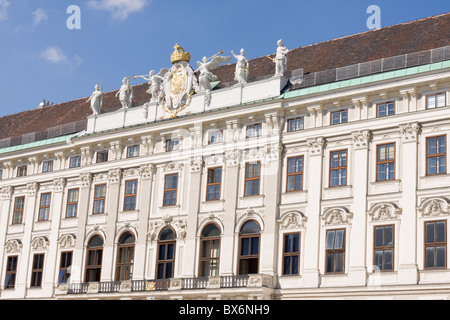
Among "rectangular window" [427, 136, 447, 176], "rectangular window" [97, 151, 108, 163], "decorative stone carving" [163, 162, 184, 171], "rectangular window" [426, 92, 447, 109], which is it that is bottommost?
"rectangular window" [427, 136, 447, 176]

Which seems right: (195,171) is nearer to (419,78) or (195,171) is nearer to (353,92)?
(353,92)

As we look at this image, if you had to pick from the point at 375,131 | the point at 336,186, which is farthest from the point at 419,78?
the point at 336,186

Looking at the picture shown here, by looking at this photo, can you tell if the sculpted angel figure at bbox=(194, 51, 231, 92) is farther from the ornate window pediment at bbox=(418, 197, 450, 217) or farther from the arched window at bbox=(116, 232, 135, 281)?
the ornate window pediment at bbox=(418, 197, 450, 217)

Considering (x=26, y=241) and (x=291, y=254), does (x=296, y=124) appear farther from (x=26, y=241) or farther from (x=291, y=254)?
(x=26, y=241)

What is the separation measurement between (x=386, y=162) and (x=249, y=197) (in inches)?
284

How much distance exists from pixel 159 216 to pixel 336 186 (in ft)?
33.9

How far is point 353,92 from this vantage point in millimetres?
37875

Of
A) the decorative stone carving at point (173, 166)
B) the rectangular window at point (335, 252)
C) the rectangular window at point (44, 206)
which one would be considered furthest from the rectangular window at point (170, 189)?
the rectangular window at point (335, 252)

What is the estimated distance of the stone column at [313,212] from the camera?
37531 mm

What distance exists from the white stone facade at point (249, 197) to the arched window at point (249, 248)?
1.13 ft

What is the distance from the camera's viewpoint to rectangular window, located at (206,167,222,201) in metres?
42.0

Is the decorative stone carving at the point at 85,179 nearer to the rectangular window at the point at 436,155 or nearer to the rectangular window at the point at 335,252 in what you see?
the rectangular window at the point at 335,252

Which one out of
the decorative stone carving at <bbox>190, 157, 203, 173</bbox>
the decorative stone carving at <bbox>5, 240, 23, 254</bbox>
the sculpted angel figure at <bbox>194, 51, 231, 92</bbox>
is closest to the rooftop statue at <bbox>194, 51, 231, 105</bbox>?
the sculpted angel figure at <bbox>194, 51, 231, 92</bbox>

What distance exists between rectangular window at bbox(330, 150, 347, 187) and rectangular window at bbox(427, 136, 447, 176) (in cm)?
403
